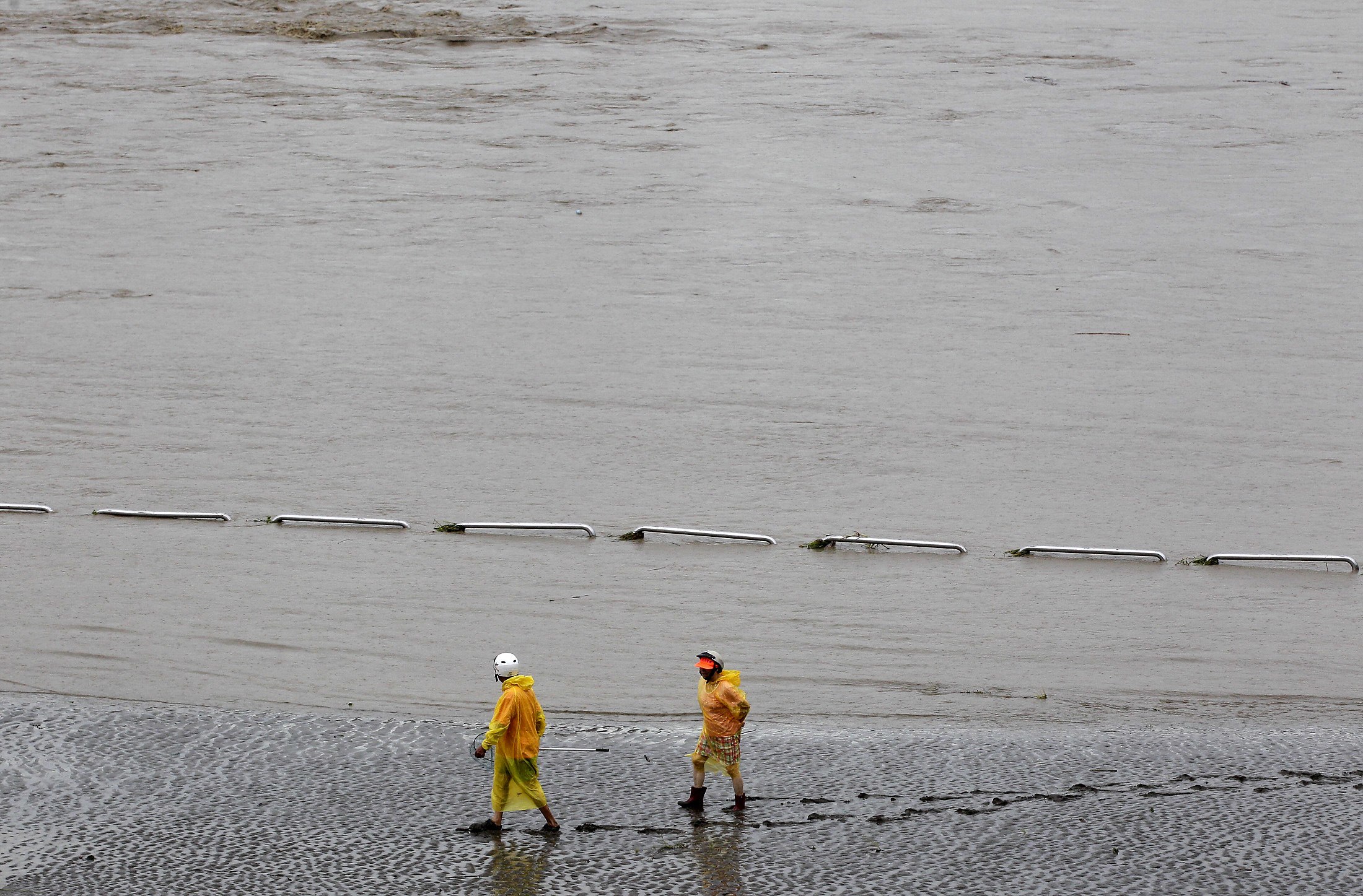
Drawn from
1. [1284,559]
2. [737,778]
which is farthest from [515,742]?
[1284,559]

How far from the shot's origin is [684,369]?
21.4 meters

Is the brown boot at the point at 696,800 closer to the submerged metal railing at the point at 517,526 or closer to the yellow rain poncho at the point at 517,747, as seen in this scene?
the yellow rain poncho at the point at 517,747

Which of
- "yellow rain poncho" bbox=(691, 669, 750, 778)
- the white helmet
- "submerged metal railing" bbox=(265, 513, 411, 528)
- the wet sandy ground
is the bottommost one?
"submerged metal railing" bbox=(265, 513, 411, 528)

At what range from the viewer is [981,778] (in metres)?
9.81

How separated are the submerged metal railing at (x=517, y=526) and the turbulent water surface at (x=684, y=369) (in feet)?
0.73

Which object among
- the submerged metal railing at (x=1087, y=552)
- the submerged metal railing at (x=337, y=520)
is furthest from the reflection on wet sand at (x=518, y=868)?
the submerged metal railing at (x=1087, y=552)

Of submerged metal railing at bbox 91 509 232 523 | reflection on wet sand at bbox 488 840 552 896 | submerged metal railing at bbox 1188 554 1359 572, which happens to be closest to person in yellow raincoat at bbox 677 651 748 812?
reflection on wet sand at bbox 488 840 552 896

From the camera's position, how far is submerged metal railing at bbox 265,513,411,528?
50.9ft

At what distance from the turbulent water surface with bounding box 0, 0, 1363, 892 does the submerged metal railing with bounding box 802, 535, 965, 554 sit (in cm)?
15

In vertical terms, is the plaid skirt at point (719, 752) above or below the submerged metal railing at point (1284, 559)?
above

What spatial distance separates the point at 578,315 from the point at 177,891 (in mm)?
15893

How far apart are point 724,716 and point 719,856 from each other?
84cm

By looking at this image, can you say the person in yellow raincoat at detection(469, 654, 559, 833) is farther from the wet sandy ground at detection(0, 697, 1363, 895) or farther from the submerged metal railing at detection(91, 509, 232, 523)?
the submerged metal railing at detection(91, 509, 232, 523)

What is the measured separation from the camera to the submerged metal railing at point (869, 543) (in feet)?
49.0
